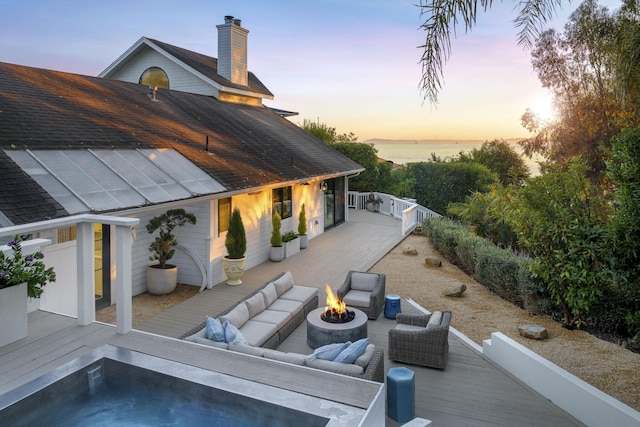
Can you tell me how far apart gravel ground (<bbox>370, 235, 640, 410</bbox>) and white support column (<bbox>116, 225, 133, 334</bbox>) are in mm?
5780

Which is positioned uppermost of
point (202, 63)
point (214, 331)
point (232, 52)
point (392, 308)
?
Result: point (232, 52)

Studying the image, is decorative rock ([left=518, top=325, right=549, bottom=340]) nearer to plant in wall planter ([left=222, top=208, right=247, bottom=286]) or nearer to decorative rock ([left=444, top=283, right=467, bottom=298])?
decorative rock ([left=444, top=283, right=467, bottom=298])

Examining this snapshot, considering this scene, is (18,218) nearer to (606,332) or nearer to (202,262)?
(202,262)

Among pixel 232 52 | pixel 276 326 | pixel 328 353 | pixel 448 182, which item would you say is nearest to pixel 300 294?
pixel 276 326

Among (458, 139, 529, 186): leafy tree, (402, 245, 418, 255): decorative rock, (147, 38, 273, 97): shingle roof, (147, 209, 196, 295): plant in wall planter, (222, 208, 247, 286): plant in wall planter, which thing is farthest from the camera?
(458, 139, 529, 186): leafy tree

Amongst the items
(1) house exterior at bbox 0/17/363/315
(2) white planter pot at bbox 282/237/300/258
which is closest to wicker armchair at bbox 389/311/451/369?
(1) house exterior at bbox 0/17/363/315

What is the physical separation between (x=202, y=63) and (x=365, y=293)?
14.5 m

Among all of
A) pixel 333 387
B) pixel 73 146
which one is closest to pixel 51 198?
pixel 73 146

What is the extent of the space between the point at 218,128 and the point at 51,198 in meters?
8.15

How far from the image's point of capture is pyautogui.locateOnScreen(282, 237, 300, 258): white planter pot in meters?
13.9

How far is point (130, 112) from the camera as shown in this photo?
1197 centimetres

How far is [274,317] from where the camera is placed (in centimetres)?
765

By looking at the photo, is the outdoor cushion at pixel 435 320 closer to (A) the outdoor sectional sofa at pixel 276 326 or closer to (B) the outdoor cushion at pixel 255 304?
(A) the outdoor sectional sofa at pixel 276 326

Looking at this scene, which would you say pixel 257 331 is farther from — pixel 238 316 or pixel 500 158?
pixel 500 158
